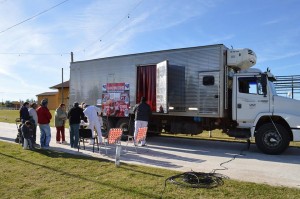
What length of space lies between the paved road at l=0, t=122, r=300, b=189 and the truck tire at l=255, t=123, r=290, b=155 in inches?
11.4

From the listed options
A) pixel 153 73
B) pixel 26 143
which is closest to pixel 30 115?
pixel 26 143

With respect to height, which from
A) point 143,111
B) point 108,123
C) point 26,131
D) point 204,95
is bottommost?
point 26,131

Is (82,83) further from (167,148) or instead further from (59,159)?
(59,159)

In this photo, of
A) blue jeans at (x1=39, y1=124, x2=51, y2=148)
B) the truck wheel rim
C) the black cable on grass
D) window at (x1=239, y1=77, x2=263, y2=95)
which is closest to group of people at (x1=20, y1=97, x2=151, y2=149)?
blue jeans at (x1=39, y1=124, x2=51, y2=148)

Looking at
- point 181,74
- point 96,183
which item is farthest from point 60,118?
point 96,183

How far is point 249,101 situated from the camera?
38.3 ft

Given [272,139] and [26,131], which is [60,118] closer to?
[26,131]

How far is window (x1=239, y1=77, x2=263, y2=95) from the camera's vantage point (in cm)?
1152

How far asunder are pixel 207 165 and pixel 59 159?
13.9 feet

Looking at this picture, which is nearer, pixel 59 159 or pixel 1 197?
pixel 1 197

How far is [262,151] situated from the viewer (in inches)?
442

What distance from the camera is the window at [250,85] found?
37.8 ft

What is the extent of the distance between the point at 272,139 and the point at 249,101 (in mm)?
1534

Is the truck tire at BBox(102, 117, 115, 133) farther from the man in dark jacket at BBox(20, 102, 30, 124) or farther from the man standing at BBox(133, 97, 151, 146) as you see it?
the man in dark jacket at BBox(20, 102, 30, 124)
